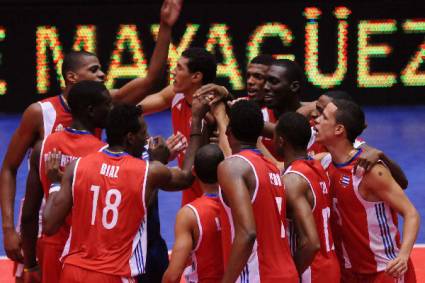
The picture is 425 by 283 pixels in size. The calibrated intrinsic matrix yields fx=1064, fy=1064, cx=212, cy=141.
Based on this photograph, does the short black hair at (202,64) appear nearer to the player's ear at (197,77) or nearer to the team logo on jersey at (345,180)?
the player's ear at (197,77)

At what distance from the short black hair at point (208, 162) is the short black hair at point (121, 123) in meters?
0.46

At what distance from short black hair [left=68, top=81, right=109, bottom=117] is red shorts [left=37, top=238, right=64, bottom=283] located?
976mm

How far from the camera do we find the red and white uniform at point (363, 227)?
24.2 feet

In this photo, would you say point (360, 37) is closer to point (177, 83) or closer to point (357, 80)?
point (357, 80)

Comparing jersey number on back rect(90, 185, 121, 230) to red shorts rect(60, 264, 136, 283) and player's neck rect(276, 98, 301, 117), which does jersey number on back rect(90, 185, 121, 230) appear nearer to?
red shorts rect(60, 264, 136, 283)

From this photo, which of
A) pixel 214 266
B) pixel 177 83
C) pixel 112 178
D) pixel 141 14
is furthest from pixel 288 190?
pixel 141 14

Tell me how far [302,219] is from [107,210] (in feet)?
4.06

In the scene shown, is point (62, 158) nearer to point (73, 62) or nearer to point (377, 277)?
point (73, 62)

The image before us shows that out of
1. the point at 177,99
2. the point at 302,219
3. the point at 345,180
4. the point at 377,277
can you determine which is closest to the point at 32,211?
the point at 177,99

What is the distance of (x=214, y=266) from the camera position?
7.05 meters

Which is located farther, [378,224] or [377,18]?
[377,18]

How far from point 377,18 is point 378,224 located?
8.49 metres

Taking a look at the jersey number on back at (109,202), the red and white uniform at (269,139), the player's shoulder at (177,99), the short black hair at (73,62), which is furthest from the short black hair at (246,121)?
the player's shoulder at (177,99)

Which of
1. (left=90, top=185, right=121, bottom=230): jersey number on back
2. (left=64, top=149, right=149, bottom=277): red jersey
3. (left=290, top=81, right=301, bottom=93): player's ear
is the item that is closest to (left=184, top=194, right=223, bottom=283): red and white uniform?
(left=64, top=149, right=149, bottom=277): red jersey
